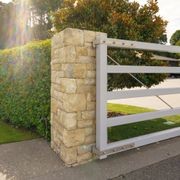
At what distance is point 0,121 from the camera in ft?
21.2

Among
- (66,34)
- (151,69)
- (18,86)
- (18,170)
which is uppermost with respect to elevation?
(66,34)

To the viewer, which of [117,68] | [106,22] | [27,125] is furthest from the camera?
[106,22]

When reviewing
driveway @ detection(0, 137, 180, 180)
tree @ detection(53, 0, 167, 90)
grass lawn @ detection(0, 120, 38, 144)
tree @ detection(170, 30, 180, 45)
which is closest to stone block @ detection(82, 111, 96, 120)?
driveway @ detection(0, 137, 180, 180)

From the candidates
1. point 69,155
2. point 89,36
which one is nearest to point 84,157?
point 69,155

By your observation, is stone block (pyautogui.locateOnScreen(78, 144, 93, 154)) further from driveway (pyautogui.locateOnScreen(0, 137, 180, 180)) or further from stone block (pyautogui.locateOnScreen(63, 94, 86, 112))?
stone block (pyautogui.locateOnScreen(63, 94, 86, 112))

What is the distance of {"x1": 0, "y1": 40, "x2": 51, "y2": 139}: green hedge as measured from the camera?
465 cm

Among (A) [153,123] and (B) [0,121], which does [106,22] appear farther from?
(B) [0,121]

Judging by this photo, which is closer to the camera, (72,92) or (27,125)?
(72,92)

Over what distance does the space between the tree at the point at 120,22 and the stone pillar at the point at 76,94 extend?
6.83 ft

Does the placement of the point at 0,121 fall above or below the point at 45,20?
below

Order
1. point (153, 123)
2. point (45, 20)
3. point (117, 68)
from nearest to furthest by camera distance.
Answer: point (117, 68) → point (153, 123) → point (45, 20)

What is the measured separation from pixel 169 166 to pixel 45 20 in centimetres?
2605

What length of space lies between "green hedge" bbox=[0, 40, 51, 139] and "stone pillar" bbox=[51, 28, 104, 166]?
0.97 metres

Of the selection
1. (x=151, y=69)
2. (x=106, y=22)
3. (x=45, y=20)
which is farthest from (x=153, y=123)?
(x=45, y=20)
